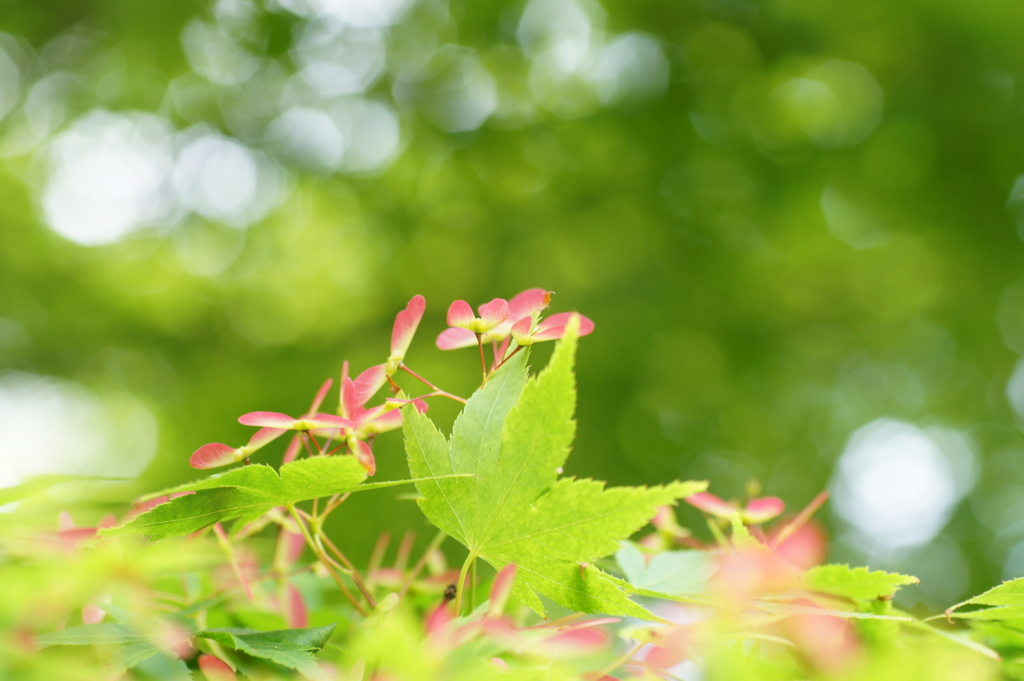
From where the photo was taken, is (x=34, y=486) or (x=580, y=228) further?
(x=580, y=228)

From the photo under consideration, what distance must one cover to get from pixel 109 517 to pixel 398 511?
8.04 ft

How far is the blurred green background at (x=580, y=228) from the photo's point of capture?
9.75 ft

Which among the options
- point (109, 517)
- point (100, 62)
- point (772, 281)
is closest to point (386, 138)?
point (100, 62)

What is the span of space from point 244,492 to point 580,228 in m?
3.04

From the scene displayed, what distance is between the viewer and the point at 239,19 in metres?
3.30

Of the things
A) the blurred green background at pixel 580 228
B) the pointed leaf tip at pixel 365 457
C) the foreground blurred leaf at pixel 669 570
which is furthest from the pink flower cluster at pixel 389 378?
the blurred green background at pixel 580 228

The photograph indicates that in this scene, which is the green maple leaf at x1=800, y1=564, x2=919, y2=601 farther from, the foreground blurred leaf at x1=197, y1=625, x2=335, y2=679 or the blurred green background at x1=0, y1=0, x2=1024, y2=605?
the blurred green background at x1=0, y1=0, x2=1024, y2=605

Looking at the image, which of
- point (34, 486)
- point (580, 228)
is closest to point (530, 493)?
point (34, 486)

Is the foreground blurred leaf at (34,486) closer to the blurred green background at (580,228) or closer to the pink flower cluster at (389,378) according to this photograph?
the pink flower cluster at (389,378)

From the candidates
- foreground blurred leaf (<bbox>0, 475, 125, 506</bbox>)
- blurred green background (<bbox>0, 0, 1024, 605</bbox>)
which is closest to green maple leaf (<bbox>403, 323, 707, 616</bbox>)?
foreground blurred leaf (<bbox>0, 475, 125, 506</bbox>)

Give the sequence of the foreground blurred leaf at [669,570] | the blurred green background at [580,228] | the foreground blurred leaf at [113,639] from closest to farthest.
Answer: the foreground blurred leaf at [113,639]
the foreground blurred leaf at [669,570]
the blurred green background at [580,228]

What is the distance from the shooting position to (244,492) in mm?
252

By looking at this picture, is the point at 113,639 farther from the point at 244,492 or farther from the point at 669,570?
the point at 669,570

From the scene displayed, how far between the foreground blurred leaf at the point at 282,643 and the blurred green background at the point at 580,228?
8.29 ft
